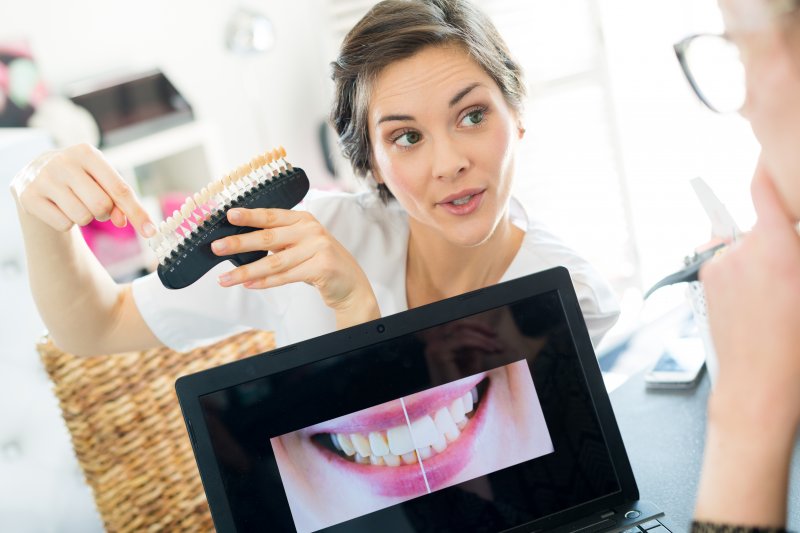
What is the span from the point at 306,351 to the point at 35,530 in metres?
0.84

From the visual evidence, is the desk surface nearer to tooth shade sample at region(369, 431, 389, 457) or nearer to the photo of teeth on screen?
the photo of teeth on screen

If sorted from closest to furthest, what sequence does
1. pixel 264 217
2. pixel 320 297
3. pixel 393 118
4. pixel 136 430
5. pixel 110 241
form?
pixel 264 217 → pixel 393 118 → pixel 320 297 → pixel 136 430 → pixel 110 241

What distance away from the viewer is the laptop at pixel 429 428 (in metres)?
0.76

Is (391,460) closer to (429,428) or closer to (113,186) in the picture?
(429,428)

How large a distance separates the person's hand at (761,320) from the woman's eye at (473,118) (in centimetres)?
47

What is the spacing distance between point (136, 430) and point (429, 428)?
2.42 feet

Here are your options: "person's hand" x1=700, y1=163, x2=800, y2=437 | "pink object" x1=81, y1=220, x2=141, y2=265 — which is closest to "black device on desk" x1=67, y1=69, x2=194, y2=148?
"pink object" x1=81, y1=220, x2=141, y2=265

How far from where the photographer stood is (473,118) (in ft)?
3.27

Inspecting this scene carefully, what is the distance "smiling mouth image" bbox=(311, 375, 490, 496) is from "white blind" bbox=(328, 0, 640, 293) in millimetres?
1652

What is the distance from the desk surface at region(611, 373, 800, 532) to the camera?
83 cm

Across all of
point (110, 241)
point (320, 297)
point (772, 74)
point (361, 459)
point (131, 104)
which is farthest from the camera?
point (131, 104)

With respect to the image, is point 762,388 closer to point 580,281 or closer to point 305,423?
point 305,423

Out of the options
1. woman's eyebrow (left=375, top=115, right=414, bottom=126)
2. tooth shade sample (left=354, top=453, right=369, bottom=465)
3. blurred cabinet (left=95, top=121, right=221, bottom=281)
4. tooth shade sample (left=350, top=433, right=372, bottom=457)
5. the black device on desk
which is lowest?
tooth shade sample (left=354, top=453, right=369, bottom=465)

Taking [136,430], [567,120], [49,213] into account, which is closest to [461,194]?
[49,213]
